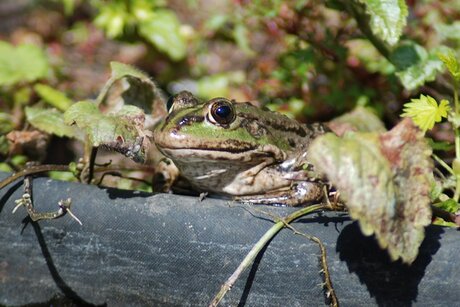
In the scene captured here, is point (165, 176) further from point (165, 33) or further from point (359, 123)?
point (165, 33)

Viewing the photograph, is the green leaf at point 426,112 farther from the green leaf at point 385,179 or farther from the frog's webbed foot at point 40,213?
the frog's webbed foot at point 40,213

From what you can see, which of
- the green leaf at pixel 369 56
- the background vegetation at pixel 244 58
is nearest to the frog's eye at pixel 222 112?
the background vegetation at pixel 244 58

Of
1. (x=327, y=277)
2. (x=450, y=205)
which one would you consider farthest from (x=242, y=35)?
(x=327, y=277)

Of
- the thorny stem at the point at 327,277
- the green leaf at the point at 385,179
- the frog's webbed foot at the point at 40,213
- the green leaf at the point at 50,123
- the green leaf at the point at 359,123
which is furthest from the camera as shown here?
the green leaf at the point at 359,123

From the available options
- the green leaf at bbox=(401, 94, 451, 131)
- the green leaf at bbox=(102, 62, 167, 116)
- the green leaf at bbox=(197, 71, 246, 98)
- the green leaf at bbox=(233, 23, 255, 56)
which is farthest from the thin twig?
the green leaf at bbox=(197, 71, 246, 98)

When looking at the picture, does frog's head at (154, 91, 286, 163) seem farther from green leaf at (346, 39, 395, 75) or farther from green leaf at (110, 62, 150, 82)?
green leaf at (346, 39, 395, 75)

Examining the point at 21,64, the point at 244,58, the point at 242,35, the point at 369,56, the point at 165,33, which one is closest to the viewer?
the point at 369,56
